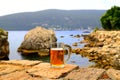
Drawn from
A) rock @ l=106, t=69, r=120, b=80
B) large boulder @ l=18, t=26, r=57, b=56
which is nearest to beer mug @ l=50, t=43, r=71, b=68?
rock @ l=106, t=69, r=120, b=80

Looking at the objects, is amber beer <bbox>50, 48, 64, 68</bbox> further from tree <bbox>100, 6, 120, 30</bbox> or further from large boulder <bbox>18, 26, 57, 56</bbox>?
tree <bbox>100, 6, 120, 30</bbox>

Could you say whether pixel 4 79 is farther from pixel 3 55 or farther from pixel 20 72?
pixel 3 55

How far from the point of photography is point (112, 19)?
6319 cm

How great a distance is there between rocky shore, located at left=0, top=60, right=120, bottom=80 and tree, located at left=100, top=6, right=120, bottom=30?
2336 inches

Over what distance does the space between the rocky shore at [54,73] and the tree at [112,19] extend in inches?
2336

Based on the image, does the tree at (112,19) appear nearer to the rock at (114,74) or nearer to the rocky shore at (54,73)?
Result: the rocky shore at (54,73)

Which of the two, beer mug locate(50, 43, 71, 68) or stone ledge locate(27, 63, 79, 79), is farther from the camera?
beer mug locate(50, 43, 71, 68)

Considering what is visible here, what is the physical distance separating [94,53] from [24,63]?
110ft

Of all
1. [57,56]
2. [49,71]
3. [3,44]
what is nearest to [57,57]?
[57,56]

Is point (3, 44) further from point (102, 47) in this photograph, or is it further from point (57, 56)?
point (57, 56)

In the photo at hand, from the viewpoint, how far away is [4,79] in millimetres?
3758

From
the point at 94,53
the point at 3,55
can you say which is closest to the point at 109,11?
the point at 94,53

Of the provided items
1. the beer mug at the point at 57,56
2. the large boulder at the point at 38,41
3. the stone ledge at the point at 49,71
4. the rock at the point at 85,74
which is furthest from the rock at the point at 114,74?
the large boulder at the point at 38,41

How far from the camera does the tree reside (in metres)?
62.8
